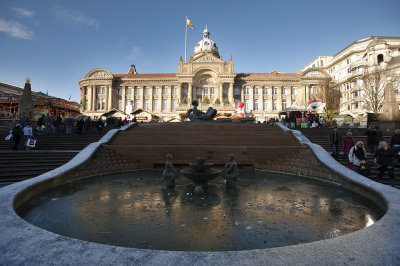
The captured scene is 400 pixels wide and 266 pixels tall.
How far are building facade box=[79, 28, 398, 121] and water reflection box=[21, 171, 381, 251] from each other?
52929mm

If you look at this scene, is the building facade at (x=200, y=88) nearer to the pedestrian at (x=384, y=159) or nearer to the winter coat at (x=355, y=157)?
the winter coat at (x=355, y=157)

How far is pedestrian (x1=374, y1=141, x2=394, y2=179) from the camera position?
749cm

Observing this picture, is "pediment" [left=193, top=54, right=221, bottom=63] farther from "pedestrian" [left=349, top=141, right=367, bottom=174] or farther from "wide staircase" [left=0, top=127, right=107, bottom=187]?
→ "pedestrian" [left=349, top=141, right=367, bottom=174]

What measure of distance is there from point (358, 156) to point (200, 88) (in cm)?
5523

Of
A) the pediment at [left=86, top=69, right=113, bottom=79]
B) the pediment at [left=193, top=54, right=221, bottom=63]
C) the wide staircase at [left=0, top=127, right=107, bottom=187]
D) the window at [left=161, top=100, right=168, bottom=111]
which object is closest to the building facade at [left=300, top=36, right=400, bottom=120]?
the pediment at [left=193, top=54, right=221, bottom=63]

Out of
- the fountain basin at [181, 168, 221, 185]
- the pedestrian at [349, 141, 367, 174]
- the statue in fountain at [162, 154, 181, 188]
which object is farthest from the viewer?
the pedestrian at [349, 141, 367, 174]

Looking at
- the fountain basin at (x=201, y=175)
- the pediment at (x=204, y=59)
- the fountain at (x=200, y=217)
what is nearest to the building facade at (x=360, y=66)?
the pediment at (x=204, y=59)

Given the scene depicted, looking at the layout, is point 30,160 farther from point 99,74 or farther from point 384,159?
point 99,74

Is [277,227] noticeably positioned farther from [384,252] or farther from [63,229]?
[63,229]

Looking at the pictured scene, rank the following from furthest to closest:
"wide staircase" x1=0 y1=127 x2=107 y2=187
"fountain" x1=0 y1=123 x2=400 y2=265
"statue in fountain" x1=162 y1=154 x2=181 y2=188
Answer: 1. "wide staircase" x1=0 y1=127 x2=107 y2=187
2. "statue in fountain" x1=162 y1=154 x2=181 y2=188
3. "fountain" x1=0 y1=123 x2=400 y2=265

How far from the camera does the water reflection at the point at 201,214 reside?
3.66 metres

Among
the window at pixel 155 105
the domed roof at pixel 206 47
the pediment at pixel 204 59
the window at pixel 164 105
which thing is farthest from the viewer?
the domed roof at pixel 206 47

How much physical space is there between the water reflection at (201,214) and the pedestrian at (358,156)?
1407mm

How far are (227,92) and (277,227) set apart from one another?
192 ft
